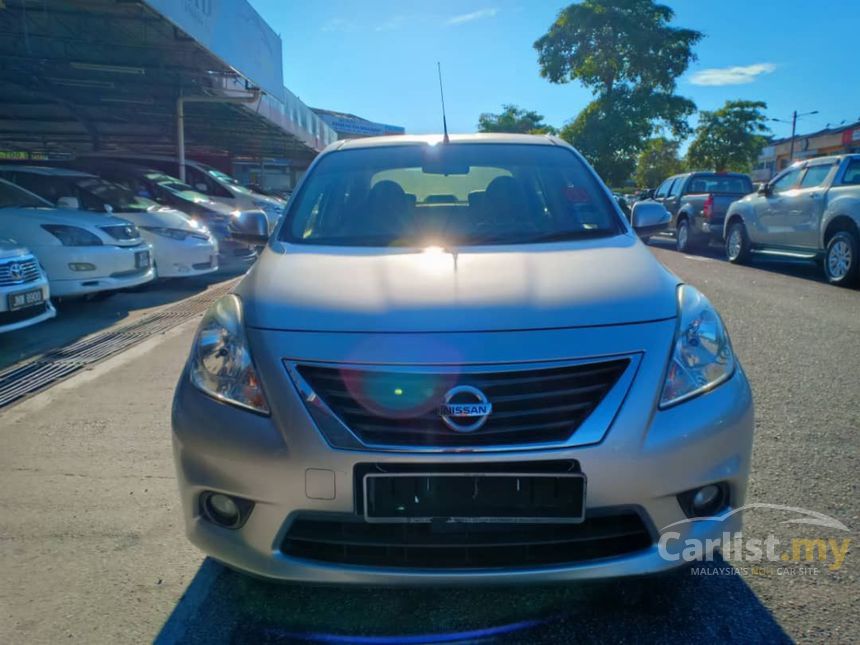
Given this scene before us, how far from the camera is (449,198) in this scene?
336cm

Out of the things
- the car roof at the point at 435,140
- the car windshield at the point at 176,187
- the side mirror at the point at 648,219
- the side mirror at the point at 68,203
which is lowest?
the side mirror at the point at 648,219

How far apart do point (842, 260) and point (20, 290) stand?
30.5 feet

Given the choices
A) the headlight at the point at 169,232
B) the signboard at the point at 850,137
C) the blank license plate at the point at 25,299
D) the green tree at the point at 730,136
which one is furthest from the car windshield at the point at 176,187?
the signboard at the point at 850,137

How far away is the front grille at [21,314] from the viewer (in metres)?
5.49

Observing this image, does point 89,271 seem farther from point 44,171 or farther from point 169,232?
point 44,171

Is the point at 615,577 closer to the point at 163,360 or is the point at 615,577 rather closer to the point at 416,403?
the point at 416,403

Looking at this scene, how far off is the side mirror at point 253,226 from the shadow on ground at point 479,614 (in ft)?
5.70

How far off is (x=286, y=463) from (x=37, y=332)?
597 centimetres

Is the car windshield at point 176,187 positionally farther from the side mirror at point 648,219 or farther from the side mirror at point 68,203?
the side mirror at point 648,219

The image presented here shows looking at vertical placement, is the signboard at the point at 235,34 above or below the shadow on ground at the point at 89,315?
above

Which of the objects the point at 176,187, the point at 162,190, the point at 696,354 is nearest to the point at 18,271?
the point at 696,354

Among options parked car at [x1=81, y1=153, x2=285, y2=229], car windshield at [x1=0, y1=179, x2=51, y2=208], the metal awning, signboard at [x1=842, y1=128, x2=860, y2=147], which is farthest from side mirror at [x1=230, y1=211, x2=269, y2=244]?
signboard at [x1=842, y1=128, x2=860, y2=147]

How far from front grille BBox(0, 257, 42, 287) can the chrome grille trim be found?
15.5ft

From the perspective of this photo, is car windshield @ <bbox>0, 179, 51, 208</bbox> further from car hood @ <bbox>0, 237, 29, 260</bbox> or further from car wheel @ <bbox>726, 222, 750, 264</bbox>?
car wheel @ <bbox>726, 222, 750, 264</bbox>
